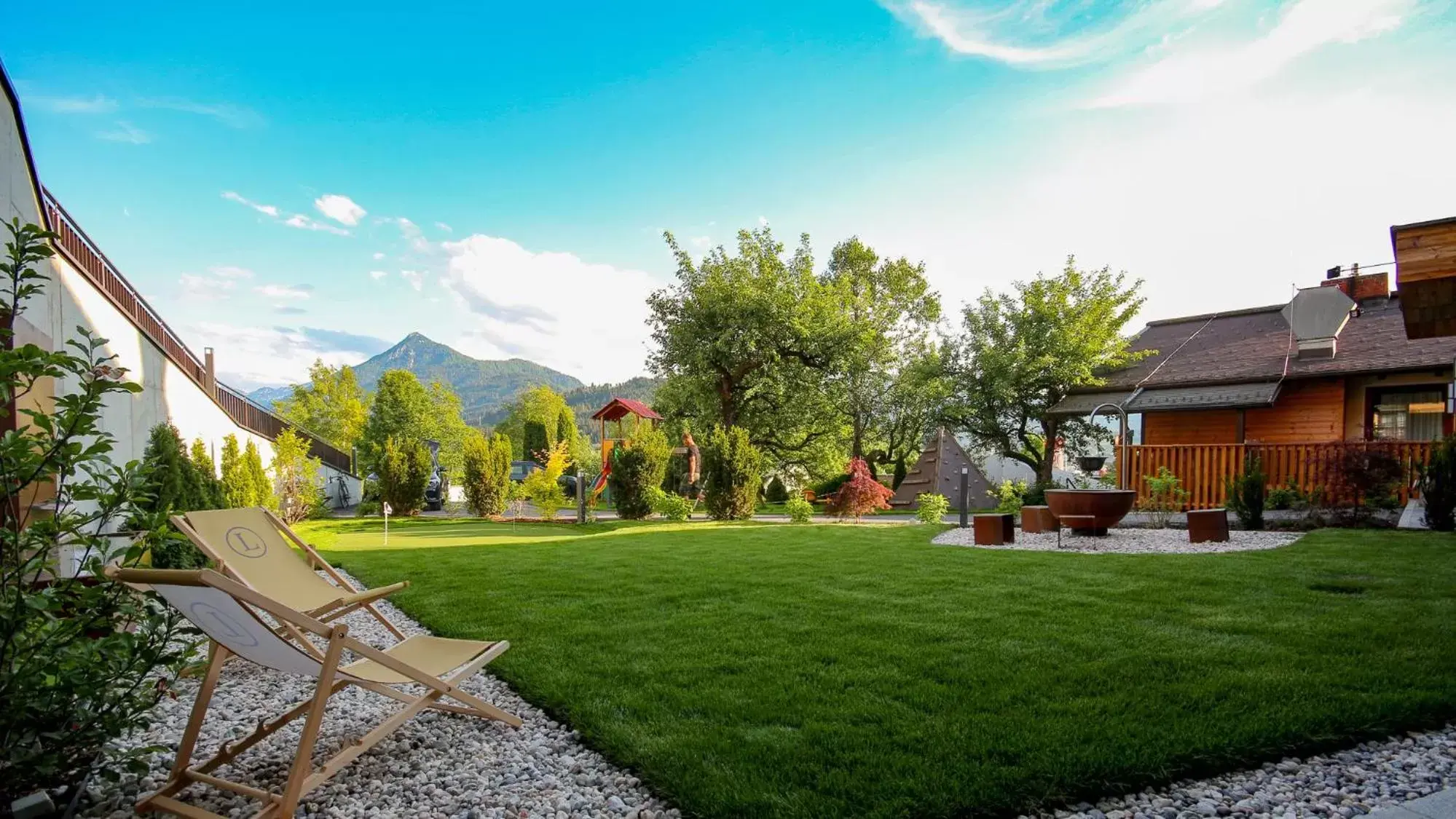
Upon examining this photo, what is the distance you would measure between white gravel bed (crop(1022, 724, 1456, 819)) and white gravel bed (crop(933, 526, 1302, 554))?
531 centimetres

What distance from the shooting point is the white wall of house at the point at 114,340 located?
4270 mm

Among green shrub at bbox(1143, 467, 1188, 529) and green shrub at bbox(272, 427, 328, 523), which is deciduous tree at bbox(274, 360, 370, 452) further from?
green shrub at bbox(1143, 467, 1188, 529)

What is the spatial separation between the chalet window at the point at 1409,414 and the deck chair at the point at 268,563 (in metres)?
15.8

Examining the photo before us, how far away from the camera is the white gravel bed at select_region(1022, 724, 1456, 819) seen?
83.6 inches

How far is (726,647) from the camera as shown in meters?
3.90

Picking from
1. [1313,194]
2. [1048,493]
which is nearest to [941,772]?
[1048,493]

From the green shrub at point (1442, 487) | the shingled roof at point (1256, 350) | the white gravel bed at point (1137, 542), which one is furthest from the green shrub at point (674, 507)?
the green shrub at point (1442, 487)

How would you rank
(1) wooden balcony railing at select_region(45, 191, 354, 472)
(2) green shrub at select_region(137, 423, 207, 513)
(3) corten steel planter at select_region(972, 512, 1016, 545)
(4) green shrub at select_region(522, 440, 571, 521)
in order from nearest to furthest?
(2) green shrub at select_region(137, 423, 207, 513) < (1) wooden balcony railing at select_region(45, 191, 354, 472) < (3) corten steel planter at select_region(972, 512, 1016, 545) < (4) green shrub at select_region(522, 440, 571, 521)

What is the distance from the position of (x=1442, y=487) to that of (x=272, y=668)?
11386 mm

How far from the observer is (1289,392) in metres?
13.3

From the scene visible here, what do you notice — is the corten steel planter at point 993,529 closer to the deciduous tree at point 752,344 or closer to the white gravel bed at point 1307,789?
the white gravel bed at point 1307,789

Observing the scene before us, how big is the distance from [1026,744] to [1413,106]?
1048cm

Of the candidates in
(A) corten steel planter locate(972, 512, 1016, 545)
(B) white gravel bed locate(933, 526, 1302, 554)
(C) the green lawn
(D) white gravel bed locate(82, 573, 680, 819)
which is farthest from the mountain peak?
(D) white gravel bed locate(82, 573, 680, 819)

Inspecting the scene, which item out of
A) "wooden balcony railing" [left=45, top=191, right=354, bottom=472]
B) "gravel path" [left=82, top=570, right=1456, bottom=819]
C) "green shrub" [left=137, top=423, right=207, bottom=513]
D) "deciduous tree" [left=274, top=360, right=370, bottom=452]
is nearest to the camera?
"gravel path" [left=82, top=570, right=1456, bottom=819]
